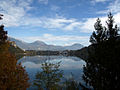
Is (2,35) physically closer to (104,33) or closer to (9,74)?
(9,74)

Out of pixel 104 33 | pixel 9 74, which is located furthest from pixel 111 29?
pixel 9 74

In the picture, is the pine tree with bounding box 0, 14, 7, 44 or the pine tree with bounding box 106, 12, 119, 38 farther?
the pine tree with bounding box 0, 14, 7, 44

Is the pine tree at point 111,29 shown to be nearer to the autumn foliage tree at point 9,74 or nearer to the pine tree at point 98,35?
the pine tree at point 98,35

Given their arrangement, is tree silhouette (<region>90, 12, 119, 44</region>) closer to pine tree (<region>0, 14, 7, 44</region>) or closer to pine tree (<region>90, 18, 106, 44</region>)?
pine tree (<region>90, 18, 106, 44</region>)

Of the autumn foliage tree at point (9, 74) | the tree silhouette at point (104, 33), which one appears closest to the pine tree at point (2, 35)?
the autumn foliage tree at point (9, 74)

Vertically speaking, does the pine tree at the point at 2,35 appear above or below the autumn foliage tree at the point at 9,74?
above

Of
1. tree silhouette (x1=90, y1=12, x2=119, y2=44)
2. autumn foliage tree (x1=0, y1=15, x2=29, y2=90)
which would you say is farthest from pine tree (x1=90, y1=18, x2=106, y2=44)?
autumn foliage tree (x1=0, y1=15, x2=29, y2=90)

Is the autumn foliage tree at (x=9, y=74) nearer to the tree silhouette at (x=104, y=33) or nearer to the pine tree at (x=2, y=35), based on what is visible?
the pine tree at (x=2, y=35)

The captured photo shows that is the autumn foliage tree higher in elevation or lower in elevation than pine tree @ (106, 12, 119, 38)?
lower

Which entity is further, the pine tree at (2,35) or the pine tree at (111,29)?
the pine tree at (2,35)

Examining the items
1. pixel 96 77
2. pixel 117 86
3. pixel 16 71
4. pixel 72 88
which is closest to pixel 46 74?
pixel 16 71

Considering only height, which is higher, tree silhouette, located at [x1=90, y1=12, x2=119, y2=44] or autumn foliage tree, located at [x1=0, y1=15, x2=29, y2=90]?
tree silhouette, located at [x1=90, y1=12, x2=119, y2=44]

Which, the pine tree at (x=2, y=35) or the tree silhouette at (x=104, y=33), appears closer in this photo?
the tree silhouette at (x=104, y=33)

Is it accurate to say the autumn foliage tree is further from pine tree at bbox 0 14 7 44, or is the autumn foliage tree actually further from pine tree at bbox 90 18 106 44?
pine tree at bbox 90 18 106 44
